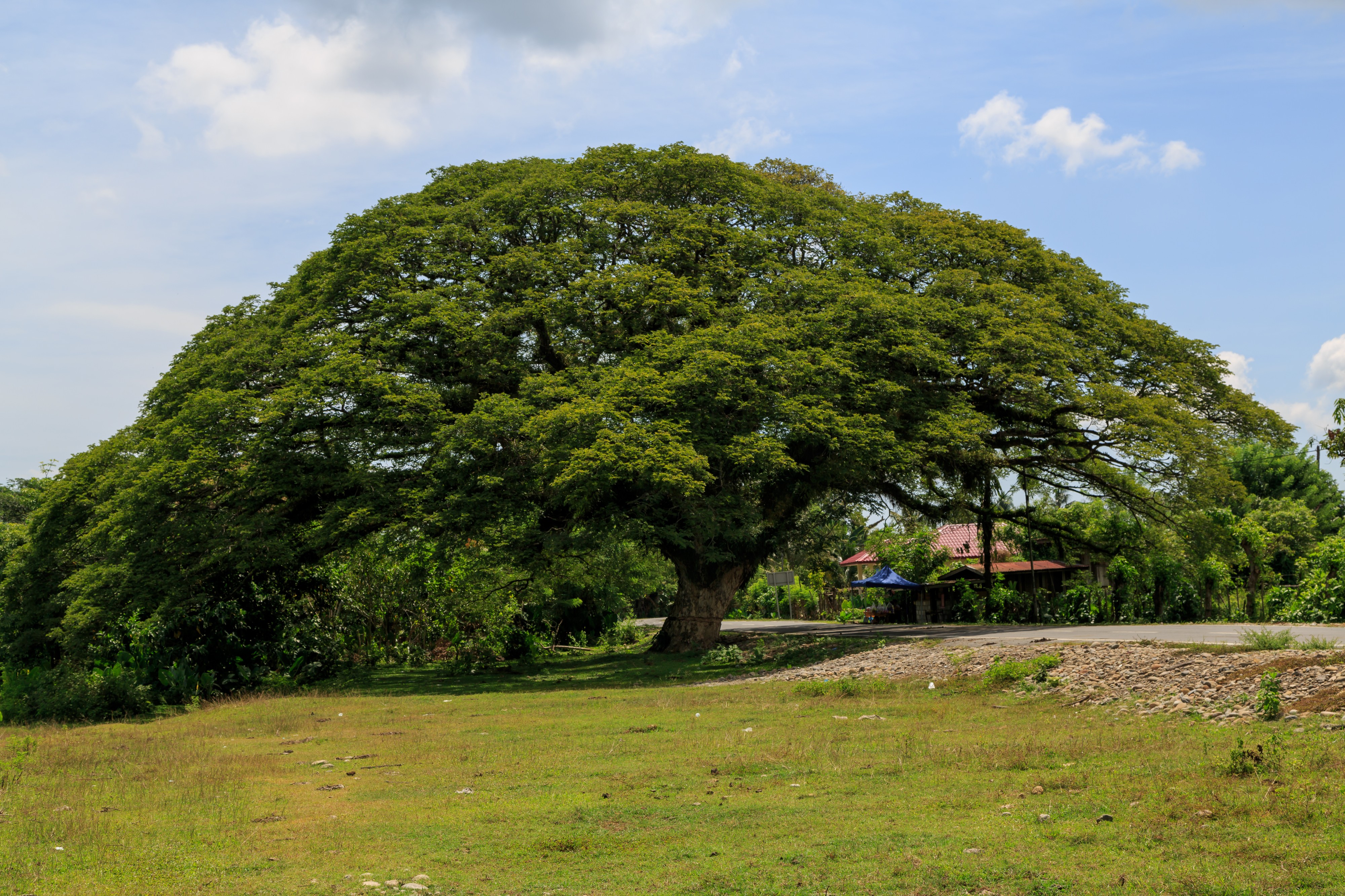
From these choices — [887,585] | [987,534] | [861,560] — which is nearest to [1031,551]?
Result: [987,534]

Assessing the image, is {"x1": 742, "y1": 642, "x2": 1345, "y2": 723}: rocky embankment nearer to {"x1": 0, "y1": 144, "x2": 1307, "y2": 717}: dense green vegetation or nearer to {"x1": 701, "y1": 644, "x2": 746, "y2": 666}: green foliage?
{"x1": 701, "y1": 644, "x2": 746, "y2": 666}: green foliage

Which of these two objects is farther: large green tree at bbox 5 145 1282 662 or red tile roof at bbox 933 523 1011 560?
red tile roof at bbox 933 523 1011 560

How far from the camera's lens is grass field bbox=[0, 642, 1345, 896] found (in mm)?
6410

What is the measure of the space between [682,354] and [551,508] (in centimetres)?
520

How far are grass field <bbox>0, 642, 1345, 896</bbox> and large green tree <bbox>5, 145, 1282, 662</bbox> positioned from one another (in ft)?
26.6

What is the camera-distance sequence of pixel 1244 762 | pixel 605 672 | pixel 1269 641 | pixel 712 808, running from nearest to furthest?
1. pixel 1244 762
2. pixel 712 808
3. pixel 1269 641
4. pixel 605 672

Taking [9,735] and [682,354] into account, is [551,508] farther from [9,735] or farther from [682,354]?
[9,735]

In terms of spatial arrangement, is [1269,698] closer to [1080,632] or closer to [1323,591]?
[1080,632]

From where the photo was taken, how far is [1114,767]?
8.88m

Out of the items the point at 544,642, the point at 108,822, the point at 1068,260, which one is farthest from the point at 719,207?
the point at 108,822

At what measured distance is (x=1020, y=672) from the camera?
15352 mm

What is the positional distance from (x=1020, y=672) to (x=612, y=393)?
9.71 metres

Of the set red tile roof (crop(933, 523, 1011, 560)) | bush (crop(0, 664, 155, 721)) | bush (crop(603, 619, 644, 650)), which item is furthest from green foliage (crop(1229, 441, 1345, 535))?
bush (crop(0, 664, 155, 721))

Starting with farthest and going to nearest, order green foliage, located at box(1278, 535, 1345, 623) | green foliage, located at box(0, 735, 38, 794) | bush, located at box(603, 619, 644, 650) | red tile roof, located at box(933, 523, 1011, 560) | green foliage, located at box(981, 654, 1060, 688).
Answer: red tile roof, located at box(933, 523, 1011, 560) → bush, located at box(603, 619, 644, 650) → green foliage, located at box(1278, 535, 1345, 623) → green foliage, located at box(981, 654, 1060, 688) → green foliage, located at box(0, 735, 38, 794)
